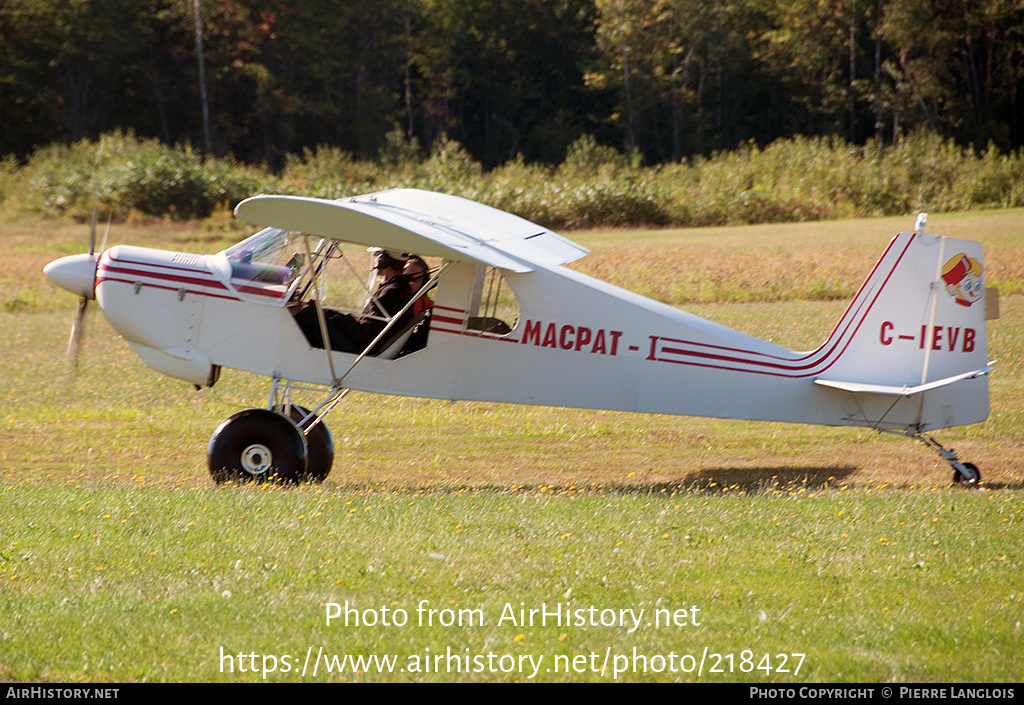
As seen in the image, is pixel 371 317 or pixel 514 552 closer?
pixel 514 552

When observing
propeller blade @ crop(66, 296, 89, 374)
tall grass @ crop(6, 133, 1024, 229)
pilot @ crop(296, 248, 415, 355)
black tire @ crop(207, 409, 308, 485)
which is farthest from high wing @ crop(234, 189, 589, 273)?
tall grass @ crop(6, 133, 1024, 229)

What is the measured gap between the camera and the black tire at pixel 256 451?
28.8 ft

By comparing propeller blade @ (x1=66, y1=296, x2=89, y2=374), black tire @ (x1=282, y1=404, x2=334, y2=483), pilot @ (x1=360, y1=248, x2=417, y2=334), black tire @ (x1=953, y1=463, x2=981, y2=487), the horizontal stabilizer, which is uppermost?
pilot @ (x1=360, y1=248, x2=417, y2=334)

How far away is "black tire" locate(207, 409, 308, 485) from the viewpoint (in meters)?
8.77

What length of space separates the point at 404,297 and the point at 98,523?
3529mm

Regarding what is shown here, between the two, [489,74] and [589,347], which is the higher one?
[489,74]

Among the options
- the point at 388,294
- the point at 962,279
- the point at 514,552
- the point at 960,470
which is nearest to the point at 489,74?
the point at 388,294

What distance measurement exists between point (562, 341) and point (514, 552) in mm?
2877

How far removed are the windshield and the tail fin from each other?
17.0 feet

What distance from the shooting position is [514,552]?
21.7 ft

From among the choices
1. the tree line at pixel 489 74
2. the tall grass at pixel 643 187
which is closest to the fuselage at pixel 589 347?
the tall grass at pixel 643 187

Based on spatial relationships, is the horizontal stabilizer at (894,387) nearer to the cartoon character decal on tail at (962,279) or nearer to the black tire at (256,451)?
the cartoon character decal on tail at (962,279)

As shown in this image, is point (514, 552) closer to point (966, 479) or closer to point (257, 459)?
point (257, 459)

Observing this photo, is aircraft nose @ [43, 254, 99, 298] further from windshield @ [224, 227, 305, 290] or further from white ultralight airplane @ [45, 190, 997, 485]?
windshield @ [224, 227, 305, 290]
